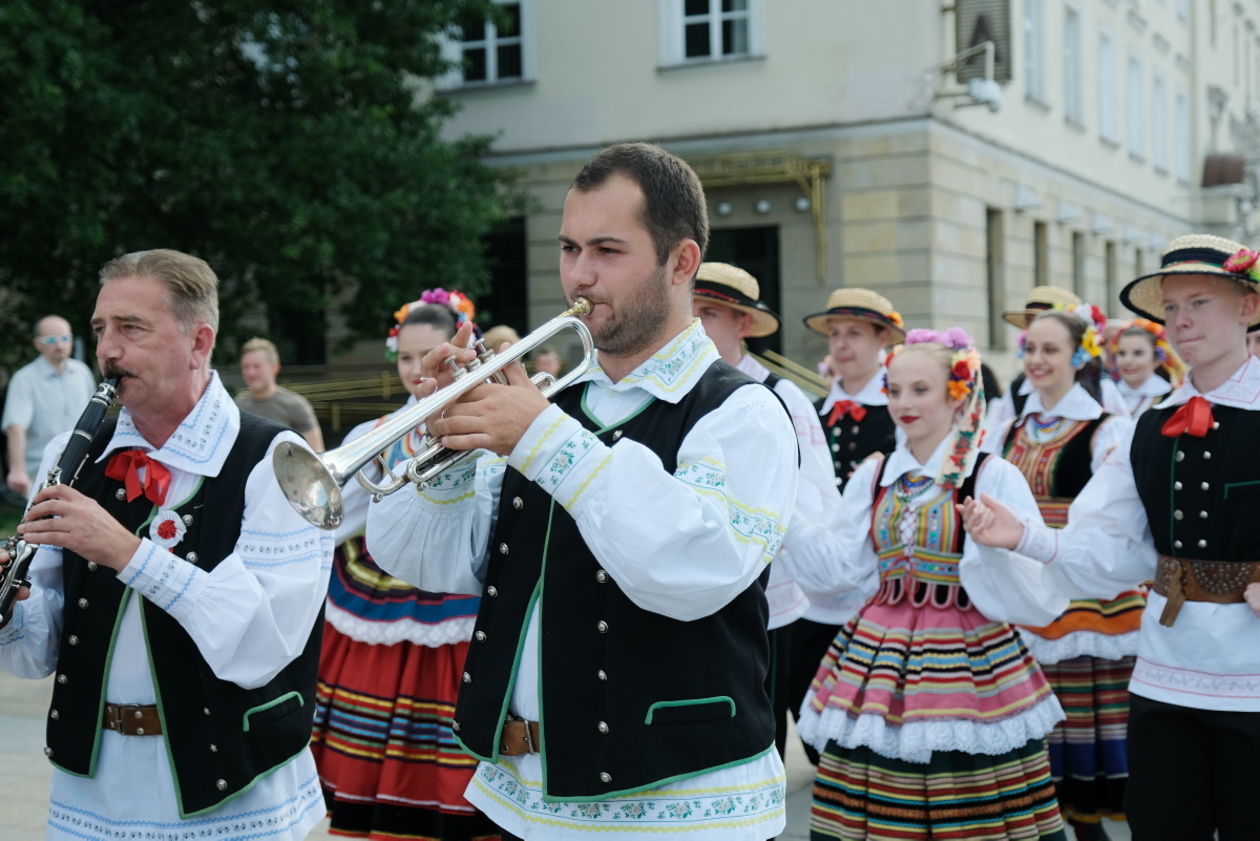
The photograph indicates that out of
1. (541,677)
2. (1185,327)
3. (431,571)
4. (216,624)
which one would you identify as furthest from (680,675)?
(1185,327)

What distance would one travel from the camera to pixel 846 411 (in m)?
6.96

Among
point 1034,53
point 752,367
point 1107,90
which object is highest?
point 1107,90

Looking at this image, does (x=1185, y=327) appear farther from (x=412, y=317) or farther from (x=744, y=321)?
(x=412, y=317)

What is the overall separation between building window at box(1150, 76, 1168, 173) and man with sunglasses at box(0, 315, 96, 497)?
25375mm

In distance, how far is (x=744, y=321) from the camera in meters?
6.02

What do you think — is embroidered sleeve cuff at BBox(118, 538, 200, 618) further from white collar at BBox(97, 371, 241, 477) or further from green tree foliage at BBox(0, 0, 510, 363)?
green tree foliage at BBox(0, 0, 510, 363)

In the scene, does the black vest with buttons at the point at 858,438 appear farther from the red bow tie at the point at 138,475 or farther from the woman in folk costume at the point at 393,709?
the red bow tie at the point at 138,475

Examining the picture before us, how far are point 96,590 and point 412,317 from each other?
9.47 ft

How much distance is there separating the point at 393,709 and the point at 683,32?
16228mm

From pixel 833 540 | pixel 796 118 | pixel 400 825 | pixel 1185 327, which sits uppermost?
pixel 796 118

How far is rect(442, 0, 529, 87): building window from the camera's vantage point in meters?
21.0

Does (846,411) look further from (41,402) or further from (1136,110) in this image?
(1136,110)

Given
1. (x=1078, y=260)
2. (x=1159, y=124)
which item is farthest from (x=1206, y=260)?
(x=1159, y=124)

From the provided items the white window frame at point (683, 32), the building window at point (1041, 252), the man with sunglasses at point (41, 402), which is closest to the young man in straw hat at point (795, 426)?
the man with sunglasses at point (41, 402)
